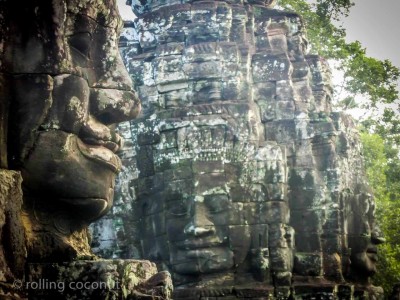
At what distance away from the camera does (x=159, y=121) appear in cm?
1087

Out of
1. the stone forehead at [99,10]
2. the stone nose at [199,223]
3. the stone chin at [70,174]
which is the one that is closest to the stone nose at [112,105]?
the stone chin at [70,174]

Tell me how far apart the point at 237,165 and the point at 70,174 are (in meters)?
7.07

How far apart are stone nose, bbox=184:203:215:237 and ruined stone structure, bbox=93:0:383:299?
2 cm

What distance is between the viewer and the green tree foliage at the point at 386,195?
1770 cm

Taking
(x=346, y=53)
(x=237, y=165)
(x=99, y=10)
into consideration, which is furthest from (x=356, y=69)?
(x=99, y=10)

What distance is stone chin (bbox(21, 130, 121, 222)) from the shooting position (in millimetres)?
3504

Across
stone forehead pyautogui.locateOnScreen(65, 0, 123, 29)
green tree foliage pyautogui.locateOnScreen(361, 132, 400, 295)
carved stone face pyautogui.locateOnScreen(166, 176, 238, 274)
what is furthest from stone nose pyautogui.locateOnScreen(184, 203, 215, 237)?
green tree foliage pyautogui.locateOnScreen(361, 132, 400, 295)

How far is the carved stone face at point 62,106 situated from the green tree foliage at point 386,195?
582 inches

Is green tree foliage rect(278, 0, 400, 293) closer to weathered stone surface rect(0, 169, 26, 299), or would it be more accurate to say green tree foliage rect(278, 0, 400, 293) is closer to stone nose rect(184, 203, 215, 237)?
stone nose rect(184, 203, 215, 237)

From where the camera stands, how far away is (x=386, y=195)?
2209 centimetres

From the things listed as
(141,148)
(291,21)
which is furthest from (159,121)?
(291,21)

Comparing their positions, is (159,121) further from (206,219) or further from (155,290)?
(155,290)

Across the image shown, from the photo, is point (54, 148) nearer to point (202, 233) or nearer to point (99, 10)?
point (99, 10)

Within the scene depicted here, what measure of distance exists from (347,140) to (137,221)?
450 cm
